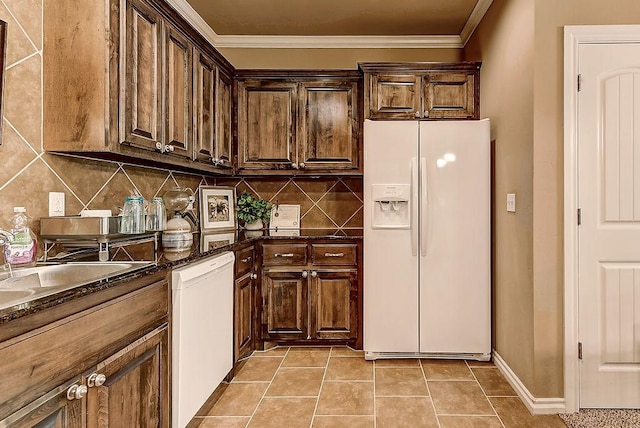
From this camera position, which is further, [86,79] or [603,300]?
[603,300]

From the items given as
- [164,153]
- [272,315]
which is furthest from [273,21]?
[272,315]

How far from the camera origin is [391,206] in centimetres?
313

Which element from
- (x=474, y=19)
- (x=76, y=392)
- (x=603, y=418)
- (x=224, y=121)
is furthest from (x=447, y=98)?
(x=76, y=392)

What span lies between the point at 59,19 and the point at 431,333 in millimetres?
2971

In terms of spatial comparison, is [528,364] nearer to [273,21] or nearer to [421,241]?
[421,241]

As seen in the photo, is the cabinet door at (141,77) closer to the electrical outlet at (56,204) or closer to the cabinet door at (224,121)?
the electrical outlet at (56,204)

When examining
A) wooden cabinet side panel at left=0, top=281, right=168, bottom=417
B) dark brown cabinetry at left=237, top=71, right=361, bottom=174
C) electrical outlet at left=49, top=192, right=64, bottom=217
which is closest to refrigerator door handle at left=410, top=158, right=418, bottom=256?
dark brown cabinetry at left=237, top=71, right=361, bottom=174

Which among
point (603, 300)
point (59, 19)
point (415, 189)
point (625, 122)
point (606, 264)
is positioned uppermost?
point (59, 19)

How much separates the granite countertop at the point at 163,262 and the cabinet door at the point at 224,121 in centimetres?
66

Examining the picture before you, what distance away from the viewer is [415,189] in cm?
307

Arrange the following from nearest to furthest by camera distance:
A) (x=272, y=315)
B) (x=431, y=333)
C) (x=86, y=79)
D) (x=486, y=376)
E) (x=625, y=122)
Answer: (x=86, y=79), (x=625, y=122), (x=486, y=376), (x=431, y=333), (x=272, y=315)

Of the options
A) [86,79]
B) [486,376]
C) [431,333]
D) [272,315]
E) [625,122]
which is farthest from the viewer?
[272,315]

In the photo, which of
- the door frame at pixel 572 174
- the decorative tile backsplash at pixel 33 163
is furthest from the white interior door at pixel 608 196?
the decorative tile backsplash at pixel 33 163

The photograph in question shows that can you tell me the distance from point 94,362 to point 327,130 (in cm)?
276
